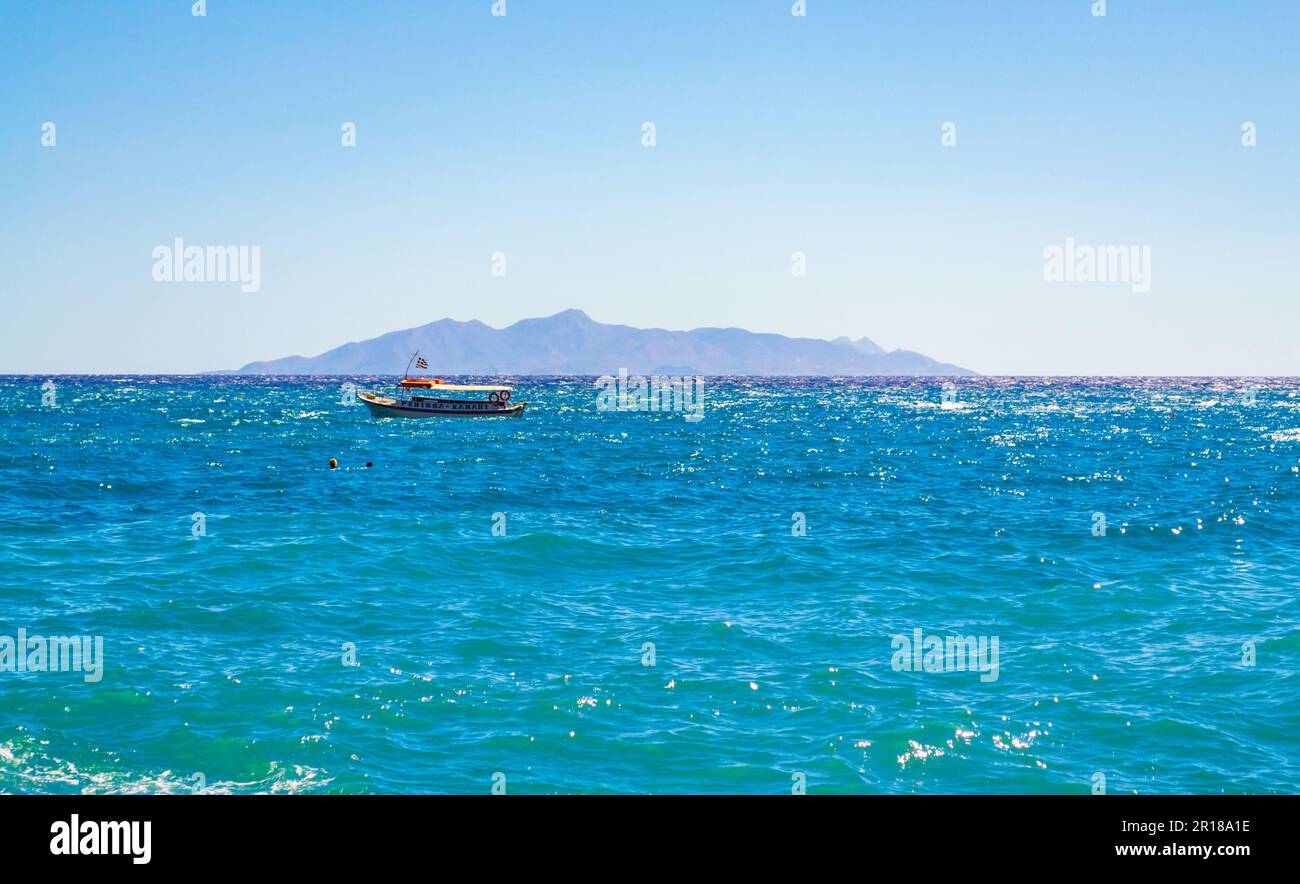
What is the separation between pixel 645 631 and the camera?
21.7 m

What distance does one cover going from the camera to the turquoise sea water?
1478 cm

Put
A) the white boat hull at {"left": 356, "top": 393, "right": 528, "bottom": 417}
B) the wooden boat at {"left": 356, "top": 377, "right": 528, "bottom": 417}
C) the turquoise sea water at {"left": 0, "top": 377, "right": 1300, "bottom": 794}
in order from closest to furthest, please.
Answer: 1. the turquoise sea water at {"left": 0, "top": 377, "right": 1300, "bottom": 794}
2. the wooden boat at {"left": 356, "top": 377, "right": 528, "bottom": 417}
3. the white boat hull at {"left": 356, "top": 393, "right": 528, "bottom": 417}

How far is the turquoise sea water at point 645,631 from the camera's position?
48.5ft
